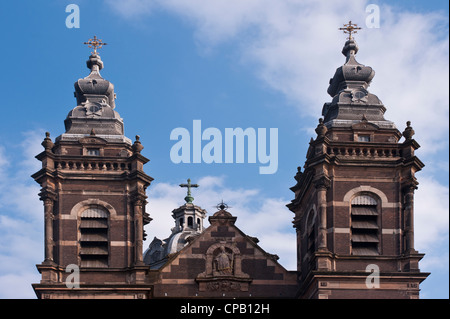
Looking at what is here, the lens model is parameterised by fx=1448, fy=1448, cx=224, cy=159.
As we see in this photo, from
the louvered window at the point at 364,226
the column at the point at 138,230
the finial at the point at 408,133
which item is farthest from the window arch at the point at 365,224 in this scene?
the column at the point at 138,230

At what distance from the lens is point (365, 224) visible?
5941 centimetres

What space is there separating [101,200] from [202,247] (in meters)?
4.70

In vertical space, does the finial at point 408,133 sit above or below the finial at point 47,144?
above

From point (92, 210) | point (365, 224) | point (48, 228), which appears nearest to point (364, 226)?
point (365, 224)

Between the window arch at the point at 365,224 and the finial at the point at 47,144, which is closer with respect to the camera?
the window arch at the point at 365,224

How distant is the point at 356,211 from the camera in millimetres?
59562

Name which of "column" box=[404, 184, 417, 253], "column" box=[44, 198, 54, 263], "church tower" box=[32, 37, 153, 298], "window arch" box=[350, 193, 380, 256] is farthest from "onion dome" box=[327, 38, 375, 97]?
"column" box=[44, 198, 54, 263]

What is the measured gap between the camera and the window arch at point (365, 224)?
59000 mm

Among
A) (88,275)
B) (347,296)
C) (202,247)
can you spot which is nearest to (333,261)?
(347,296)

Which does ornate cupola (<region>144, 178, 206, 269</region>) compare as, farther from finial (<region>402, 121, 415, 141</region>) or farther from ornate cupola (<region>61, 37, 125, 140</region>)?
finial (<region>402, 121, 415, 141</region>)

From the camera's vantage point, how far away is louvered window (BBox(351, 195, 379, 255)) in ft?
194

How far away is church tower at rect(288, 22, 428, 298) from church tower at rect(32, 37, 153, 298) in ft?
23.5

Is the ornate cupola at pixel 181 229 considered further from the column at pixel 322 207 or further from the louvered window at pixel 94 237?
the column at pixel 322 207
